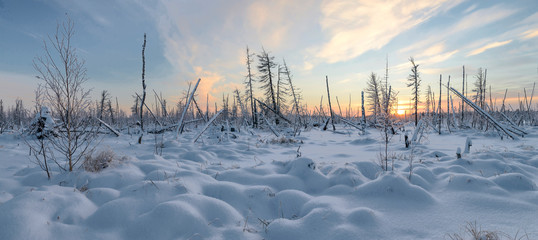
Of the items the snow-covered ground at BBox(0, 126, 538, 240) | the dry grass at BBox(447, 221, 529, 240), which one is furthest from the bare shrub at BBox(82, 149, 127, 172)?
the dry grass at BBox(447, 221, 529, 240)

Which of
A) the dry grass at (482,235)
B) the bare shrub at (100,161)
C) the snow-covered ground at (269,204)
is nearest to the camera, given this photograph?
the dry grass at (482,235)

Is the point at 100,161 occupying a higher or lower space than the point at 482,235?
higher

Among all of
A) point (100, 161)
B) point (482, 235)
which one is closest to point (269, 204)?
point (482, 235)

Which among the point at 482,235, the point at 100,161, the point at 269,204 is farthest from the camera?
the point at 100,161

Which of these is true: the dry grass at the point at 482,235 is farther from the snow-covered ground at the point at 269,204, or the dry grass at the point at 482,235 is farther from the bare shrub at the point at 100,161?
the bare shrub at the point at 100,161

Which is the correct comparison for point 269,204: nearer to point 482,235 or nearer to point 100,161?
point 482,235

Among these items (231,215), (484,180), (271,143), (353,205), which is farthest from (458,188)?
(271,143)

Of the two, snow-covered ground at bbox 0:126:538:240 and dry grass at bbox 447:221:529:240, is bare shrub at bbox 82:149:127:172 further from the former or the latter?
dry grass at bbox 447:221:529:240

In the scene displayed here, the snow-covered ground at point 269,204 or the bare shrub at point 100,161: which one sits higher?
the bare shrub at point 100,161

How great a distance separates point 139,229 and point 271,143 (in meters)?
5.72

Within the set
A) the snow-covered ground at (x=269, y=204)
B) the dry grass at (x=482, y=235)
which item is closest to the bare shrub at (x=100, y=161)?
the snow-covered ground at (x=269, y=204)

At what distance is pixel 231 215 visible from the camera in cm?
215

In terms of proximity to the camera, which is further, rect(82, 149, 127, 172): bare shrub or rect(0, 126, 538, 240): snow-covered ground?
rect(82, 149, 127, 172): bare shrub

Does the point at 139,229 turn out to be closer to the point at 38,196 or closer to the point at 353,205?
the point at 38,196
